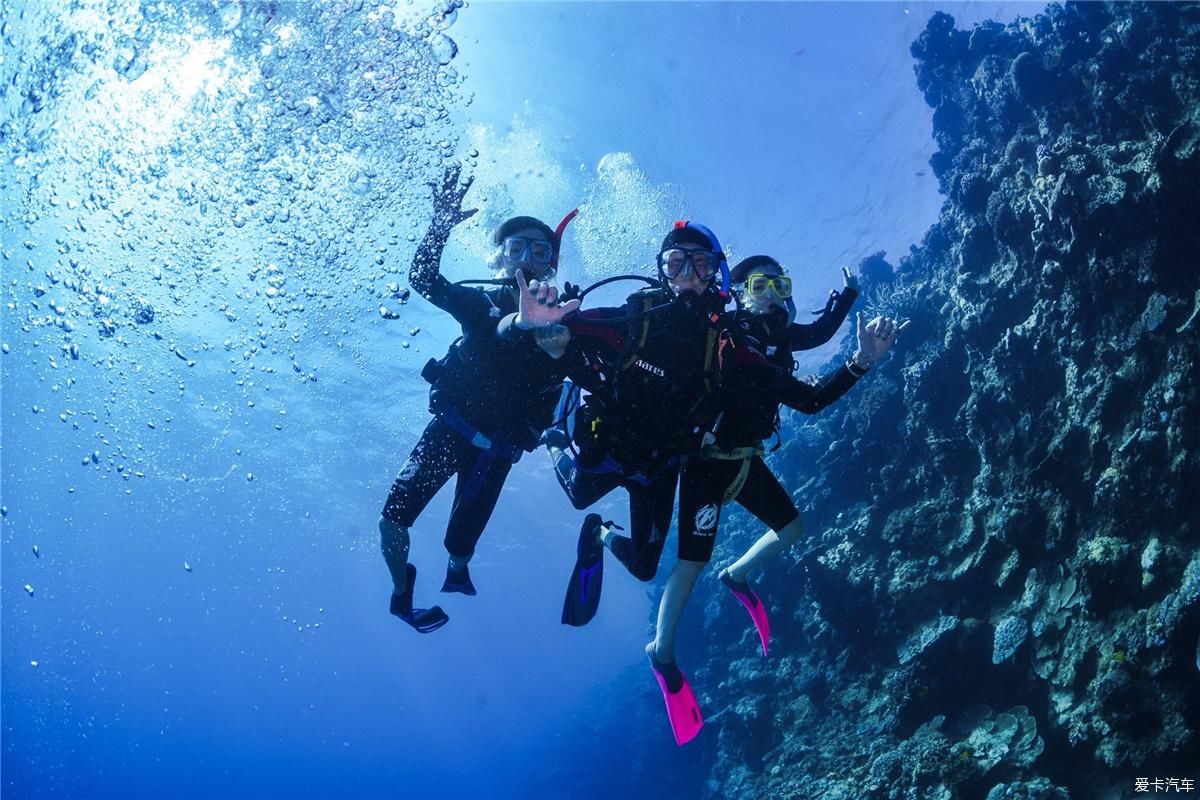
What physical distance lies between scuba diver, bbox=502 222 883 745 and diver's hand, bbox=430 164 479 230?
5.54 ft

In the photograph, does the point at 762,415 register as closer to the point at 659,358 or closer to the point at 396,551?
the point at 659,358

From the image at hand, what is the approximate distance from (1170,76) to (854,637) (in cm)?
1254

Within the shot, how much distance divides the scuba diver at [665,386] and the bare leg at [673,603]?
12 mm

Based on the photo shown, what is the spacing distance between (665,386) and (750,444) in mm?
1358

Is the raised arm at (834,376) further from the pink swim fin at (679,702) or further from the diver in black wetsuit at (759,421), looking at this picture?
the pink swim fin at (679,702)

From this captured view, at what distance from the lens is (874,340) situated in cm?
520

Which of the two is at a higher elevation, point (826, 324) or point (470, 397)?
point (470, 397)

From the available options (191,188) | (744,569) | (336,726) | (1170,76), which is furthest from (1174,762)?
(336,726)

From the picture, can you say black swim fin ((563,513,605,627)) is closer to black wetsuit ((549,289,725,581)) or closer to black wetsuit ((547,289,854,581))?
black wetsuit ((547,289,854,581))

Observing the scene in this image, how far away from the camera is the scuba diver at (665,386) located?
4742mm

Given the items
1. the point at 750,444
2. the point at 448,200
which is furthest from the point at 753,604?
the point at 448,200

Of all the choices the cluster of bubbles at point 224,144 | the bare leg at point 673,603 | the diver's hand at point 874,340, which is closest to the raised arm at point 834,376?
the diver's hand at point 874,340

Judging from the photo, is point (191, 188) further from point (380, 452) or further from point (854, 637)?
point (380, 452)

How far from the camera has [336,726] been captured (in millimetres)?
146125
